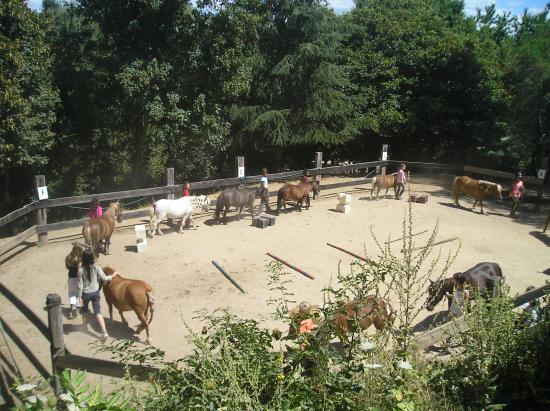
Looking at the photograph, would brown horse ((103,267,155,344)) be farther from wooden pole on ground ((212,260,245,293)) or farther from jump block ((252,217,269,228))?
jump block ((252,217,269,228))

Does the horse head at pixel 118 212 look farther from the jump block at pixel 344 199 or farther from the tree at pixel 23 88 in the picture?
the jump block at pixel 344 199

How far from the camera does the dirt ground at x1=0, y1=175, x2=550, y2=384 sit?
24.1 ft

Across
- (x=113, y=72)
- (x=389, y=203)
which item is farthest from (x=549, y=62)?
(x=113, y=72)

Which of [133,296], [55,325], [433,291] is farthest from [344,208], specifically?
[55,325]

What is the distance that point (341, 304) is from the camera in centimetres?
340

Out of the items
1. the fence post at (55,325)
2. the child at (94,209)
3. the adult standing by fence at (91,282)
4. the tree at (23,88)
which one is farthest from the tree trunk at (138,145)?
the fence post at (55,325)

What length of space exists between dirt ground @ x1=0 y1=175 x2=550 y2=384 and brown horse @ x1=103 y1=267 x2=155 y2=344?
45 centimetres

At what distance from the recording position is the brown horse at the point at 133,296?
6.48 meters

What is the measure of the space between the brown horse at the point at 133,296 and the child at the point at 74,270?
0.58m

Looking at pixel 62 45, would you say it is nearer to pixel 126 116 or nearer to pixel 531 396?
pixel 126 116

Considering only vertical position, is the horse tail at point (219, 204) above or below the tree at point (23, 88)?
below

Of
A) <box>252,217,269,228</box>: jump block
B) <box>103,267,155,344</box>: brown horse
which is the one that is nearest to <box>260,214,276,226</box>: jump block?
<box>252,217,269,228</box>: jump block

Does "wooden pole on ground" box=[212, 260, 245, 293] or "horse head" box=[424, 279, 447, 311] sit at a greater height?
"horse head" box=[424, 279, 447, 311]

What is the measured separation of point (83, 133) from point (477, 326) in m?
18.9
